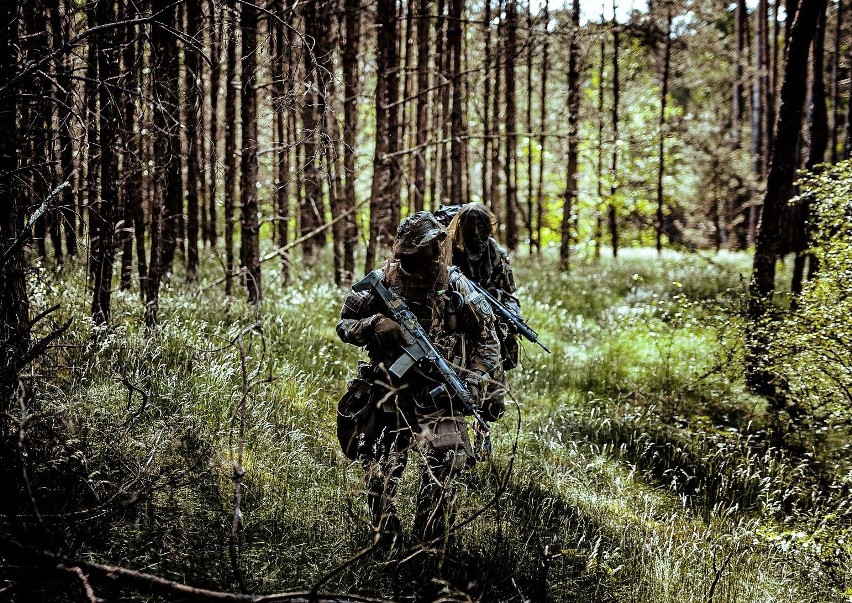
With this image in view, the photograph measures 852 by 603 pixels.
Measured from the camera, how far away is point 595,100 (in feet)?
102

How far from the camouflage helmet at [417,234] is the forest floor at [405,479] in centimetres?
108

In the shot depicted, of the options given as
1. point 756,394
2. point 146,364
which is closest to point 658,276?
point 756,394

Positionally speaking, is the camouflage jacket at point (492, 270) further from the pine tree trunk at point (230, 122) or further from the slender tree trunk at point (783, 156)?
the slender tree trunk at point (783, 156)

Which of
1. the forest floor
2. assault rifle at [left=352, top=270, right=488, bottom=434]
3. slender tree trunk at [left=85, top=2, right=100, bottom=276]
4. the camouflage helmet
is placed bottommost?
the forest floor

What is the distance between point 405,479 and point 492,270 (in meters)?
2.33

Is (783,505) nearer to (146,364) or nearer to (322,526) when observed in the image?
(322,526)

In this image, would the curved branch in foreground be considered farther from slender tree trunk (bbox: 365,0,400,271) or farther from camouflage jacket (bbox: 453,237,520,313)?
slender tree trunk (bbox: 365,0,400,271)

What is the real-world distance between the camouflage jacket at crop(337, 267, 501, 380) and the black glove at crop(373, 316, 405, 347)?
32mm

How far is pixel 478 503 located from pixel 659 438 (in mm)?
3183

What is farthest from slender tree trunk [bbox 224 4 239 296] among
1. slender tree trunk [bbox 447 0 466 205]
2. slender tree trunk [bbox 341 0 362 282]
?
slender tree trunk [bbox 447 0 466 205]

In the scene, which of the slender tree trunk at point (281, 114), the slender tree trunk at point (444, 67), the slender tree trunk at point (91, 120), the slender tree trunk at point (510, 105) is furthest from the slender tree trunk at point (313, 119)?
the slender tree trunk at point (510, 105)

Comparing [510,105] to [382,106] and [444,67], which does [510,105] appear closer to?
[444,67]

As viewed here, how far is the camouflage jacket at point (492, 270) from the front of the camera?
6.33 m

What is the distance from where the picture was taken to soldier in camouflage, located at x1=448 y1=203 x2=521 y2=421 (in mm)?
6160
